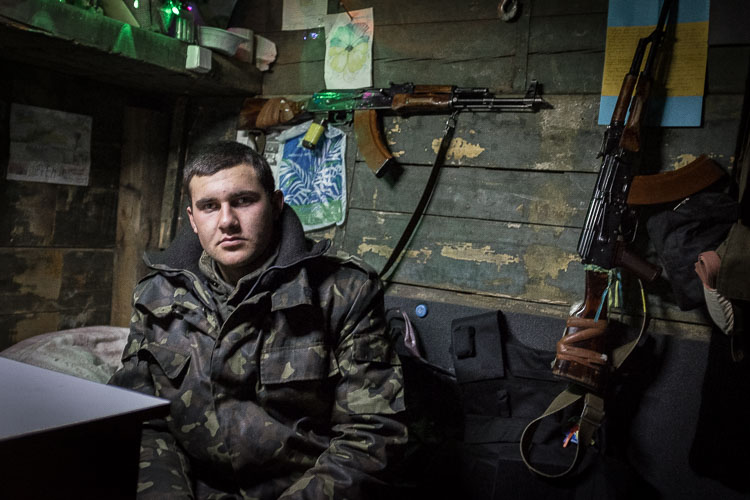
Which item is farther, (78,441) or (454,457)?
(454,457)

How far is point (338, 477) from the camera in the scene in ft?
4.63

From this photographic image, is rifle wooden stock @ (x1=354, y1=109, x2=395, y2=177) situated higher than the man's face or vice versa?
rifle wooden stock @ (x1=354, y1=109, x2=395, y2=177)

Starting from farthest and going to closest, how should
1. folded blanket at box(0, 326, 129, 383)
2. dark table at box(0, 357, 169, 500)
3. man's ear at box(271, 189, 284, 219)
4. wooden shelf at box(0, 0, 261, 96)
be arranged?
folded blanket at box(0, 326, 129, 383) < wooden shelf at box(0, 0, 261, 96) < man's ear at box(271, 189, 284, 219) < dark table at box(0, 357, 169, 500)

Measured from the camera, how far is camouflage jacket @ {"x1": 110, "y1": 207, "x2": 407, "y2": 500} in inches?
59.7

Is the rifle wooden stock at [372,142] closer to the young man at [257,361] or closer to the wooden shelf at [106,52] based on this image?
the wooden shelf at [106,52]

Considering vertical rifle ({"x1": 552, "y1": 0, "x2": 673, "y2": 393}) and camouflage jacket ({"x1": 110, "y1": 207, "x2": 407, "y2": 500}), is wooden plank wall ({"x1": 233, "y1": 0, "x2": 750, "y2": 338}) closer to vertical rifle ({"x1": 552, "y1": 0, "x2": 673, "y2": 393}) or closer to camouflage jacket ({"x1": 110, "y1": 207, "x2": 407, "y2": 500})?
vertical rifle ({"x1": 552, "y1": 0, "x2": 673, "y2": 393})

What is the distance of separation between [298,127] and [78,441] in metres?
2.34

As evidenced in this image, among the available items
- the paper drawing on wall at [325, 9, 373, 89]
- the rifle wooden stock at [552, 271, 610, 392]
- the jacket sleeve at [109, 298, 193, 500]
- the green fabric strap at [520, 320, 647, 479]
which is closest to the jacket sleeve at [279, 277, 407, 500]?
Result: the jacket sleeve at [109, 298, 193, 500]

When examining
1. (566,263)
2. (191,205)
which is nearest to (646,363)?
(566,263)

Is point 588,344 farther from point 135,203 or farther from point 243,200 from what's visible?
point 135,203

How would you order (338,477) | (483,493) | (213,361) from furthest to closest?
(483,493)
(213,361)
(338,477)

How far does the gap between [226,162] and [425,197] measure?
102 cm

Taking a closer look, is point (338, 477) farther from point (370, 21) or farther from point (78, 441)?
point (370, 21)

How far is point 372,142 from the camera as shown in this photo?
2.60 metres
